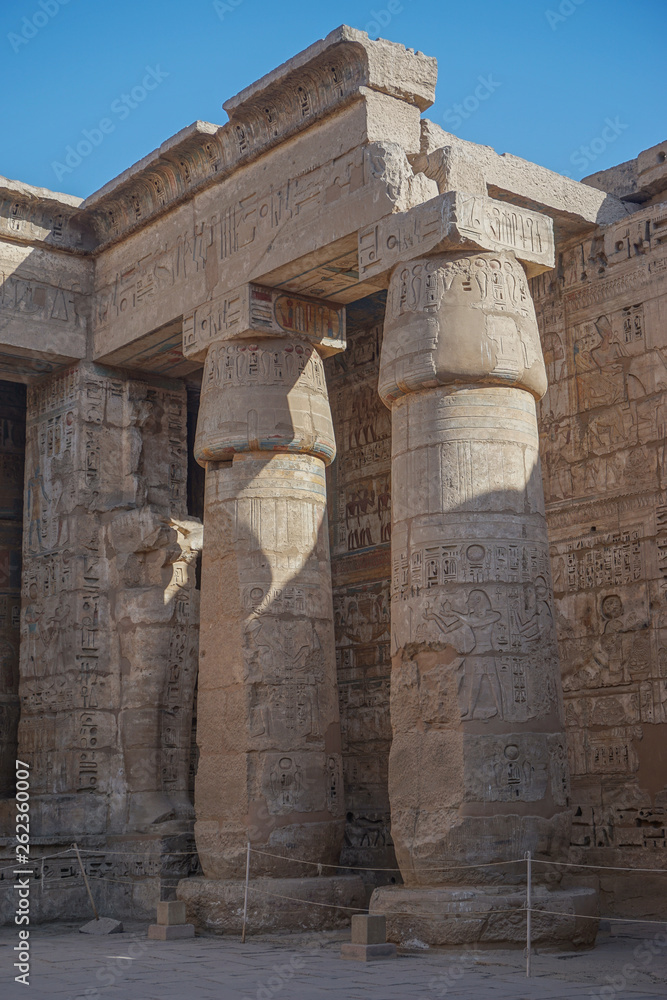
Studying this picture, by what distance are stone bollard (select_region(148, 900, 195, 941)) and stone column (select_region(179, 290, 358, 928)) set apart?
347mm

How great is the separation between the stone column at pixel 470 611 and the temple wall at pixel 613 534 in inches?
72.1

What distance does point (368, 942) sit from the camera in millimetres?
7547

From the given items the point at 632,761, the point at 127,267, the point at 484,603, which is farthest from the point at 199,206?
the point at 632,761

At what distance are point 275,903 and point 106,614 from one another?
152 inches

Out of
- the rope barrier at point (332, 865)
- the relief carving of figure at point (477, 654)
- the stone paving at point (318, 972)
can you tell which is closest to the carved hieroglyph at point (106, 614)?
the rope barrier at point (332, 865)

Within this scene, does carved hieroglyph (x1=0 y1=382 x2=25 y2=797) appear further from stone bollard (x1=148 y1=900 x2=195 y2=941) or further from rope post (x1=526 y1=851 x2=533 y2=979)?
rope post (x1=526 y1=851 x2=533 y2=979)

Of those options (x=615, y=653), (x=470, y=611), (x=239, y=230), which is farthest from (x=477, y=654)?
(x=239, y=230)

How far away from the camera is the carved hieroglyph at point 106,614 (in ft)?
37.7

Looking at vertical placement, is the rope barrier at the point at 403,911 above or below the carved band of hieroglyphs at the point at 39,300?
below

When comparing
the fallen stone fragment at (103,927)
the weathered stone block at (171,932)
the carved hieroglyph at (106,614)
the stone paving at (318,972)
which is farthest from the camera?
the carved hieroglyph at (106,614)

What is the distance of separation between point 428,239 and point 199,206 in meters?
3.32

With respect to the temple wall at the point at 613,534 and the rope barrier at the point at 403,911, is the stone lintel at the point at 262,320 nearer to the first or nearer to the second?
the temple wall at the point at 613,534

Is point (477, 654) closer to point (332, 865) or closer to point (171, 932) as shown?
point (332, 865)

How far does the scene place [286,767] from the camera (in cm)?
944
